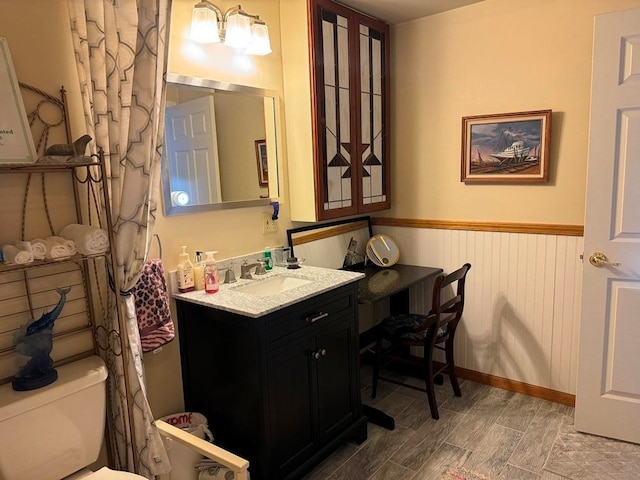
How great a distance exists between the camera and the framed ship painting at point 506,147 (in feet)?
8.60

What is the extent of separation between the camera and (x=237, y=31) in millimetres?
2176

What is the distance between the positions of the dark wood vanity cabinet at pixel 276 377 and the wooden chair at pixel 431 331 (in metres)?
0.49

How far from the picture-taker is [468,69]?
2.84 meters

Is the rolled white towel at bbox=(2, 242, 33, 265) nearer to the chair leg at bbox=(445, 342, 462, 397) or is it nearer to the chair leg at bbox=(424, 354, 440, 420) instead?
the chair leg at bbox=(424, 354, 440, 420)

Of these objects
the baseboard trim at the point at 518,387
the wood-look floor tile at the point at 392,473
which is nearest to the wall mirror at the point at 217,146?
the wood-look floor tile at the point at 392,473

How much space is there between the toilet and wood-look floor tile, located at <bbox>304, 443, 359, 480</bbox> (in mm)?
920

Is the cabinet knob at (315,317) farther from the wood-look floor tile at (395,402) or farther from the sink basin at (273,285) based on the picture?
the wood-look floor tile at (395,402)


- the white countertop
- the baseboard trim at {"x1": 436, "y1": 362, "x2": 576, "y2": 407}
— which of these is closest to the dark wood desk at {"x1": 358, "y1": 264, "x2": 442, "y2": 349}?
the white countertop

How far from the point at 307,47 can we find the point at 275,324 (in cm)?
152

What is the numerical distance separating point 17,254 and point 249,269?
1139 mm

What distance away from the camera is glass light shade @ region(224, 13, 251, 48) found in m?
2.16

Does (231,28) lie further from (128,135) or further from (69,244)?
(69,244)

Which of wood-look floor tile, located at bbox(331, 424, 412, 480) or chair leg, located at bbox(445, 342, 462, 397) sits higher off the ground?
chair leg, located at bbox(445, 342, 462, 397)

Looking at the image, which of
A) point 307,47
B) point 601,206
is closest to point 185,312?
point 307,47
